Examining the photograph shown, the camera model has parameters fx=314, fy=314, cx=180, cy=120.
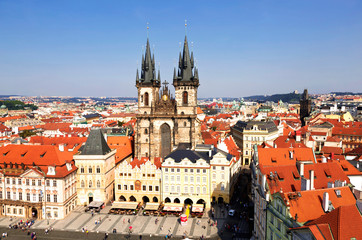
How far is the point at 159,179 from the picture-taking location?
68.8m

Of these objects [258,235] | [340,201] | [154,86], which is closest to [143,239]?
[258,235]

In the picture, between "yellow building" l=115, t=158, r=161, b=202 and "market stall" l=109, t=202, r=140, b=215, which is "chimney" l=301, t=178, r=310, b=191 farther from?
"market stall" l=109, t=202, r=140, b=215

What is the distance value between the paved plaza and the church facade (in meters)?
30.1

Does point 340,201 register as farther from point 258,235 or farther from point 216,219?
point 216,219

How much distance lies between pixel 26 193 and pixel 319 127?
99312 millimetres

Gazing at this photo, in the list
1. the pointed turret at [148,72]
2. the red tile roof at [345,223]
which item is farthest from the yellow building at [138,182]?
the red tile roof at [345,223]

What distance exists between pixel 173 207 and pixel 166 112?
34397 mm

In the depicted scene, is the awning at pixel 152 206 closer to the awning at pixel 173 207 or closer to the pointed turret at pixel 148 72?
the awning at pixel 173 207

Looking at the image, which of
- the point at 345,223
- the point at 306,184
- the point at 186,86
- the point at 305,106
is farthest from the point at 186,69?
the point at 305,106

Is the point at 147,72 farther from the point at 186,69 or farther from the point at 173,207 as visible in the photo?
the point at 173,207

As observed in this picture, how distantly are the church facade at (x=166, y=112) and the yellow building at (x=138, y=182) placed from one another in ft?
73.0

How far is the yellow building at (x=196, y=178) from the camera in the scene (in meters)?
66.6

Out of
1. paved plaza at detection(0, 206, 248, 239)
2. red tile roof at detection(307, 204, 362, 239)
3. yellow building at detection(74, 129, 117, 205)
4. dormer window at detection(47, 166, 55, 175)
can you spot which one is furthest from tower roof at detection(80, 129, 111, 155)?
red tile roof at detection(307, 204, 362, 239)

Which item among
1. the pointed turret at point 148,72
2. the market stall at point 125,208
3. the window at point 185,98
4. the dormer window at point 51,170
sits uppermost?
the pointed turret at point 148,72
